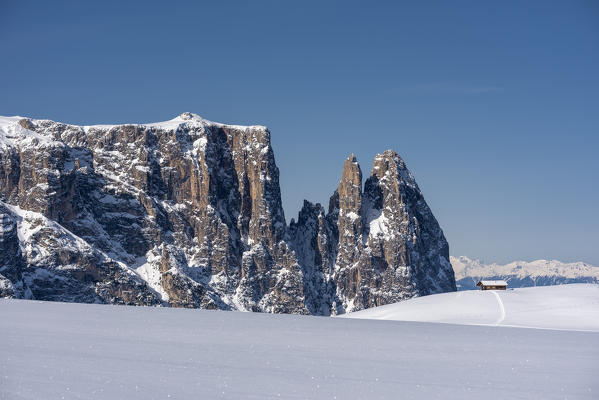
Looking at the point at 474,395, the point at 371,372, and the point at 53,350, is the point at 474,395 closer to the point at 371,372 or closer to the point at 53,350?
the point at 371,372

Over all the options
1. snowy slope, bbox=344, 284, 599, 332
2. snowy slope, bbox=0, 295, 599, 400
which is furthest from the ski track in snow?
snowy slope, bbox=0, 295, 599, 400

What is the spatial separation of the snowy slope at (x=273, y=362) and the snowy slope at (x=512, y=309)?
39.3ft

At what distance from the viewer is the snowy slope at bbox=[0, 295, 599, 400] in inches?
907

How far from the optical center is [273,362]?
1104 inches

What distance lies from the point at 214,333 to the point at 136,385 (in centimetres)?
1453

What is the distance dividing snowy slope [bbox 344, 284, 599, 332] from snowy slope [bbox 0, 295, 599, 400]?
11971 millimetres

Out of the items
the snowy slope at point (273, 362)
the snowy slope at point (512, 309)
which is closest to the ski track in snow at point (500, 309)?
the snowy slope at point (512, 309)

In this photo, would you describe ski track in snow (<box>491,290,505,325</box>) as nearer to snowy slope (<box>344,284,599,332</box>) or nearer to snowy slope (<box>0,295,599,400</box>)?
snowy slope (<box>344,284,599,332</box>)

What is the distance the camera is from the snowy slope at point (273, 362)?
75.6ft

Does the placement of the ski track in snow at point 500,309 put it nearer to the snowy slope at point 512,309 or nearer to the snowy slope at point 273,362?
the snowy slope at point 512,309

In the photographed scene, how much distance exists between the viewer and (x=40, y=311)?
48219 mm

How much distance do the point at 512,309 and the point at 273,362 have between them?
37.1 meters

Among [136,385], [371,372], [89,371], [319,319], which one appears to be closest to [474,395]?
[371,372]

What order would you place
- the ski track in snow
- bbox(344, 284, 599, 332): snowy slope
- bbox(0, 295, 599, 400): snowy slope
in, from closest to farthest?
bbox(0, 295, 599, 400): snowy slope, the ski track in snow, bbox(344, 284, 599, 332): snowy slope
